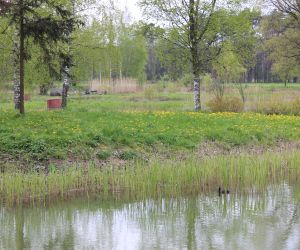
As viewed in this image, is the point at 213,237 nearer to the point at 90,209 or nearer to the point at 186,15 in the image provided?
the point at 90,209

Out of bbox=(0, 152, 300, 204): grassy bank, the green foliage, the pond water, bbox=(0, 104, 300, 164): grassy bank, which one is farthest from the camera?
the green foliage

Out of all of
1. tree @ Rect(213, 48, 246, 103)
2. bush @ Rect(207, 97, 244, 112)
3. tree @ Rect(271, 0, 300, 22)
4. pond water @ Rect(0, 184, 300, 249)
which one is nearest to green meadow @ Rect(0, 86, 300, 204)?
pond water @ Rect(0, 184, 300, 249)

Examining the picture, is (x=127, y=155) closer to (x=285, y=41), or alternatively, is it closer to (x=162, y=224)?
(x=162, y=224)

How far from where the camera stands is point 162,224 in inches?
354

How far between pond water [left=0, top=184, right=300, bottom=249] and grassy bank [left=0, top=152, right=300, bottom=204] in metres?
0.39

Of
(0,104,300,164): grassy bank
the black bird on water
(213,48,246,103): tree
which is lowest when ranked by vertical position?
the black bird on water

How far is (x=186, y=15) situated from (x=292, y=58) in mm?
14433

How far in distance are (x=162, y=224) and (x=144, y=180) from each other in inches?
85.9

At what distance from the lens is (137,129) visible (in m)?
16.6

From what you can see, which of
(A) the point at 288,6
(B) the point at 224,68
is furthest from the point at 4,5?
(A) the point at 288,6

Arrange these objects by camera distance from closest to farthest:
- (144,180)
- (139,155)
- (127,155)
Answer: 1. (144,180)
2. (127,155)
3. (139,155)

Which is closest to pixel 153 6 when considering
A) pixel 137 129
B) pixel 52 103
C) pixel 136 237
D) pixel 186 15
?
pixel 186 15

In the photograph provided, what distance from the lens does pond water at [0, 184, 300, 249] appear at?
7.91 m

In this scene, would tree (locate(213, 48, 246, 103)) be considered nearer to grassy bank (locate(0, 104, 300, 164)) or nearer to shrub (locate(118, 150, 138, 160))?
grassy bank (locate(0, 104, 300, 164))
